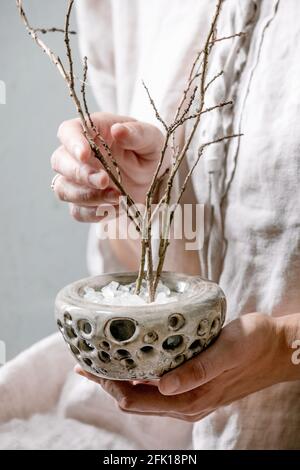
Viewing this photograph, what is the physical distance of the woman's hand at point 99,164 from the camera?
51 centimetres

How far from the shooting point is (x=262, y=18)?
572mm

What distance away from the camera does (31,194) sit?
1115 millimetres

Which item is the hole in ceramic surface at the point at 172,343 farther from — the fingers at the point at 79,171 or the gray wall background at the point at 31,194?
the gray wall background at the point at 31,194

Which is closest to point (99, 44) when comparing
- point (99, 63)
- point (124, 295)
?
point (99, 63)

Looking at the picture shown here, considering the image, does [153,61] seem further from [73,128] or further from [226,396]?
[226,396]

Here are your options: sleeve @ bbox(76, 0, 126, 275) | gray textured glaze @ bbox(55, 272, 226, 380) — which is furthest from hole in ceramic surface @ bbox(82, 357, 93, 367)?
sleeve @ bbox(76, 0, 126, 275)

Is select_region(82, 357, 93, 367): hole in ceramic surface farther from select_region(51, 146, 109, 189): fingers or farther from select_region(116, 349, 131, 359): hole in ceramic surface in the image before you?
select_region(51, 146, 109, 189): fingers

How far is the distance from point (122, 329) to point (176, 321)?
39 millimetres

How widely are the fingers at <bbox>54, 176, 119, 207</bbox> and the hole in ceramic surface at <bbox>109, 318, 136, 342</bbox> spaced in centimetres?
15

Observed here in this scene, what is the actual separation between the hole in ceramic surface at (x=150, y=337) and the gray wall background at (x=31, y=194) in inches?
28.0

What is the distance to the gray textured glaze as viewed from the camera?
16.5 inches
